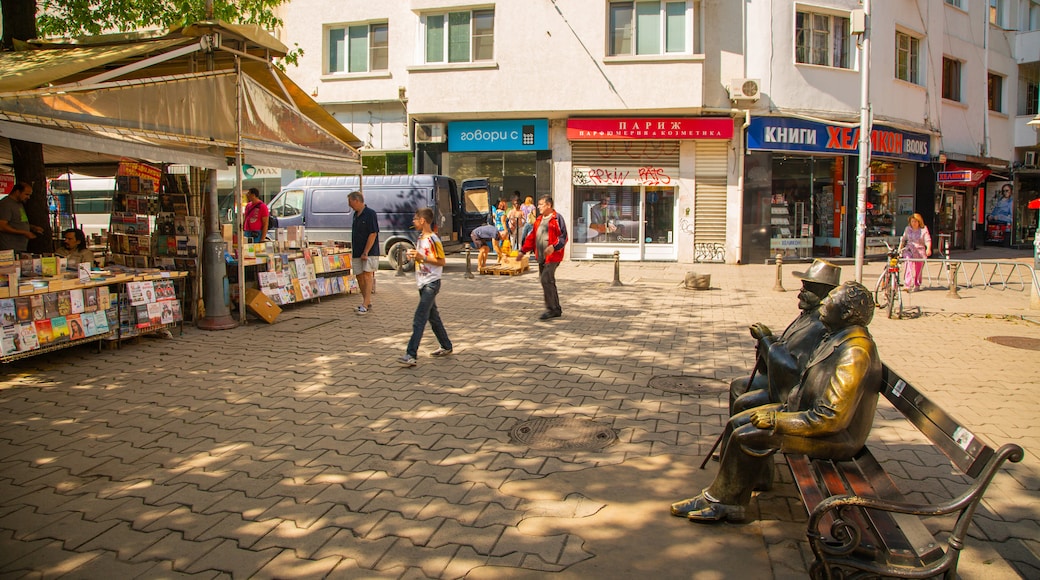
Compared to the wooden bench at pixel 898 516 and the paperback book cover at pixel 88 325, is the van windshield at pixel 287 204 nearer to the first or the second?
the paperback book cover at pixel 88 325

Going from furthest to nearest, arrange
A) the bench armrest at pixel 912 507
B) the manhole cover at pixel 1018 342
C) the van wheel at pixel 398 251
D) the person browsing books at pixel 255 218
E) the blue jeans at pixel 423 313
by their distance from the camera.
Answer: the van wheel at pixel 398 251, the person browsing books at pixel 255 218, the manhole cover at pixel 1018 342, the blue jeans at pixel 423 313, the bench armrest at pixel 912 507

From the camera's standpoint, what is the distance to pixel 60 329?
7.18 metres

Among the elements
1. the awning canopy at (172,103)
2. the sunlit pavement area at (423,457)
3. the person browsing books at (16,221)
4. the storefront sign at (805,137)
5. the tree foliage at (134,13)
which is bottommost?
the sunlit pavement area at (423,457)

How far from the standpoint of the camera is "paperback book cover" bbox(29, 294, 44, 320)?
22.6 ft

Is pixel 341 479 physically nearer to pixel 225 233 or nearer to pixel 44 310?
pixel 44 310

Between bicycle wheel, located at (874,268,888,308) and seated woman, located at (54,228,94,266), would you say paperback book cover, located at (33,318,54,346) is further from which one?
bicycle wheel, located at (874,268,888,308)

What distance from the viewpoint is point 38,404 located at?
5918 millimetres

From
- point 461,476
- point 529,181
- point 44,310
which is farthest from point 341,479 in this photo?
point 529,181

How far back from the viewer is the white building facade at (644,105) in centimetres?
1906

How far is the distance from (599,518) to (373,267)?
7.82 meters

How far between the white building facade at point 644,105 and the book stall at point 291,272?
894cm

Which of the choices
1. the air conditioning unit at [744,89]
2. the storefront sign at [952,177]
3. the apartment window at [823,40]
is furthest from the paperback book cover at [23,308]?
the storefront sign at [952,177]

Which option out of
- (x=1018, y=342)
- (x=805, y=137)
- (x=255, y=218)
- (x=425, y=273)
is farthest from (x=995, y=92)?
(x=425, y=273)

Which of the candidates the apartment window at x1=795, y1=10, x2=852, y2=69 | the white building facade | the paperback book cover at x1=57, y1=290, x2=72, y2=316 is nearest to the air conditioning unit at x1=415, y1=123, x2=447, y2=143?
the white building facade
